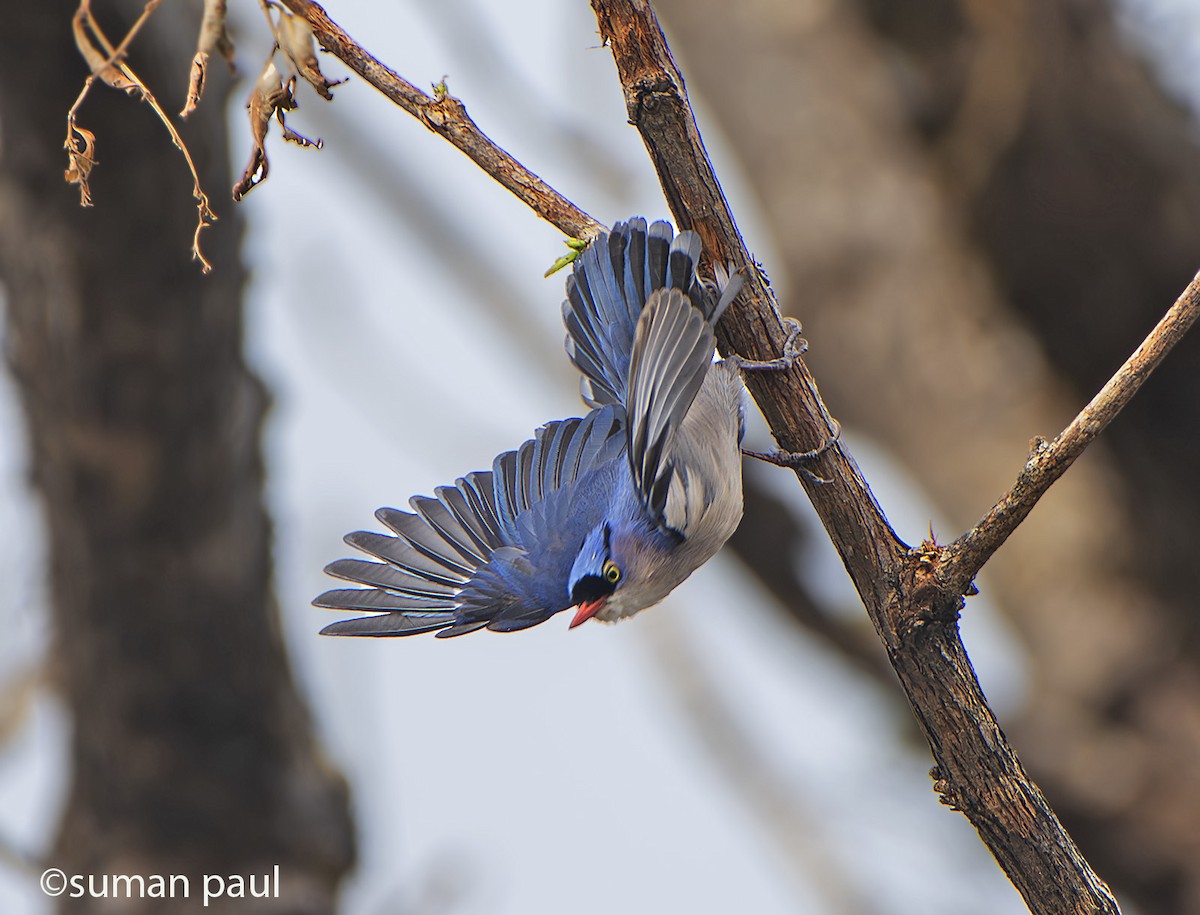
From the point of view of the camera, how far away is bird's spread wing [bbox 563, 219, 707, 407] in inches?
95.3

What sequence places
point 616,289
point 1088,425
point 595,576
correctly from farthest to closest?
point 616,289, point 595,576, point 1088,425

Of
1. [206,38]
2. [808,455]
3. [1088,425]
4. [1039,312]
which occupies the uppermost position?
[1039,312]

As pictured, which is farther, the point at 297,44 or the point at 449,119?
the point at 449,119

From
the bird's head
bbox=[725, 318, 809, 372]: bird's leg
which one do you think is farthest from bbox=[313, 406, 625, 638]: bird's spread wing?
bbox=[725, 318, 809, 372]: bird's leg

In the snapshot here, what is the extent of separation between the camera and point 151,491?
3.83 metres

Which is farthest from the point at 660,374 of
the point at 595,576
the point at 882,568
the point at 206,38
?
the point at 206,38

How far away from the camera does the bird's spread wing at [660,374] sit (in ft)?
7.98

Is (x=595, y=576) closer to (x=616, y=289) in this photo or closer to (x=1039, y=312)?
(x=616, y=289)

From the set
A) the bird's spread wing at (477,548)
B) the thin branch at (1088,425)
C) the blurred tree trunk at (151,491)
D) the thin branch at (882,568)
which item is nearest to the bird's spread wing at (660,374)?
the thin branch at (882,568)

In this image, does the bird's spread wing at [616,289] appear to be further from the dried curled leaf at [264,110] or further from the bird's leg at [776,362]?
the dried curled leaf at [264,110]

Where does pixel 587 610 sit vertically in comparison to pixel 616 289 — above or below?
below

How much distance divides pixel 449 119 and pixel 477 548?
3.66 feet

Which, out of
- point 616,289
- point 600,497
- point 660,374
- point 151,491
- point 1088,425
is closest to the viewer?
point 1088,425

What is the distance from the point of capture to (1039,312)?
228 inches
